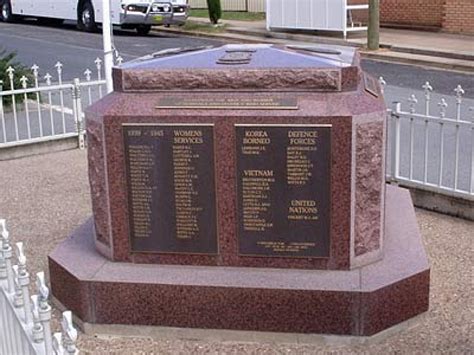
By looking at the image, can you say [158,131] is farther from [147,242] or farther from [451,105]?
[451,105]

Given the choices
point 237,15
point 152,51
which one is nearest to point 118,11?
point 152,51

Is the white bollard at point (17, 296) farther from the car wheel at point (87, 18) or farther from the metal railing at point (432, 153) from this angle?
the car wheel at point (87, 18)

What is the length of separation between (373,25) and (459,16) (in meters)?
3.68

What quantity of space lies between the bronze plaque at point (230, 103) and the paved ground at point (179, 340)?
134 cm

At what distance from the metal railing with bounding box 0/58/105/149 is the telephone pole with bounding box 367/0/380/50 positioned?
8.15 metres

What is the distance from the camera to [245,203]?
15.2ft

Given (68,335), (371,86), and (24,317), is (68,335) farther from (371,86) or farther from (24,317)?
(371,86)

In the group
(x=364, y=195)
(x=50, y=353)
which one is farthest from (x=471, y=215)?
(x=50, y=353)

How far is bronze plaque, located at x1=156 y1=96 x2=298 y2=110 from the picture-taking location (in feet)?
14.9

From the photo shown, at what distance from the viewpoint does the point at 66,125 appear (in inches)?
417

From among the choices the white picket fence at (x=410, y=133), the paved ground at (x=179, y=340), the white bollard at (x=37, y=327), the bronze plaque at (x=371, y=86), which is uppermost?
the bronze plaque at (x=371, y=86)

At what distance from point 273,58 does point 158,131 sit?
33.6 inches

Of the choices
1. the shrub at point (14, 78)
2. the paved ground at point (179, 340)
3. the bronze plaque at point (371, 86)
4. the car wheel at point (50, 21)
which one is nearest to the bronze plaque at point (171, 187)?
the paved ground at point (179, 340)

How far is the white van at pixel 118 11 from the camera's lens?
2292cm
